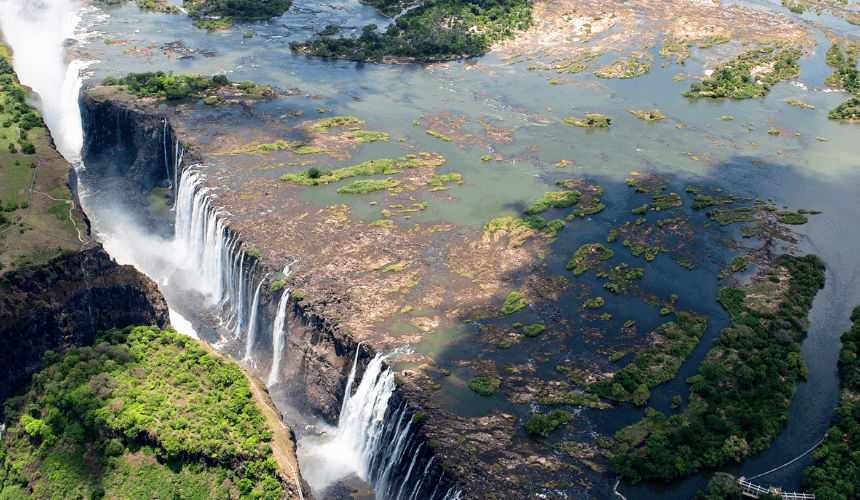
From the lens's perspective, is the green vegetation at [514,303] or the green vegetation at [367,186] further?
the green vegetation at [367,186]

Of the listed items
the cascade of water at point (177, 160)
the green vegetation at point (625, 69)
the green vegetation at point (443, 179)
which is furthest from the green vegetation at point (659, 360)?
the green vegetation at point (625, 69)

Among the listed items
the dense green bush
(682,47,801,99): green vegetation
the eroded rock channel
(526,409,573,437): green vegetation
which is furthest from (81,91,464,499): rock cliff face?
(682,47,801,99): green vegetation

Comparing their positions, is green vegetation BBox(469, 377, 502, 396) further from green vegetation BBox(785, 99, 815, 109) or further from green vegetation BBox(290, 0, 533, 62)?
green vegetation BBox(785, 99, 815, 109)

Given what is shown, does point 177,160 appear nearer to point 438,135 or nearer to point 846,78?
point 438,135

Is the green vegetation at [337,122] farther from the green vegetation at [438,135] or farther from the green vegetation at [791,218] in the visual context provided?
the green vegetation at [791,218]

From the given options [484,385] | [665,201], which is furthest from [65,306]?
[665,201]

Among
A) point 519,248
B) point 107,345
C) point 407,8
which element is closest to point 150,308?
point 107,345
